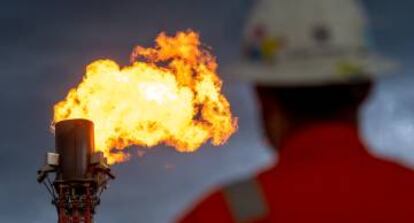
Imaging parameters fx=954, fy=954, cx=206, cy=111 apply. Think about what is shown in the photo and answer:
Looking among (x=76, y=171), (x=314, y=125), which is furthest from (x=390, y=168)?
(x=76, y=171)

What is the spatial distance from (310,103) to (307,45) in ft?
0.95

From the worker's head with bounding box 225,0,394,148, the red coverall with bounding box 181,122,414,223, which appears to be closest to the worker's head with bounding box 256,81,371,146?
the worker's head with bounding box 225,0,394,148

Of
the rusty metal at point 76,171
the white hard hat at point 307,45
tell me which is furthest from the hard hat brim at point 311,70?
the rusty metal at point 76,171

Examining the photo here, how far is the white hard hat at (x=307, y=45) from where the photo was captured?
4.43 metres

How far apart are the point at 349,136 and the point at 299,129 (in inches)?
9.4

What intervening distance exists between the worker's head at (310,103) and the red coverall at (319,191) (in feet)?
0.35

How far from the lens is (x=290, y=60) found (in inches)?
175

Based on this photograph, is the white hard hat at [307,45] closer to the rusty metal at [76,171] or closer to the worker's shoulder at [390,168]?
the worker's shoulder at [390,168]

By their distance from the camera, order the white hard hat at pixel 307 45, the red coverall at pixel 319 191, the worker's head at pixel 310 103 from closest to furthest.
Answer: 1. the red coverall at pixel 319 191
2. the white hard hat at pixel 307 45
3. the worker's head at pixel 310 103

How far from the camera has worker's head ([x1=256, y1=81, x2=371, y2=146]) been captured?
4.54m

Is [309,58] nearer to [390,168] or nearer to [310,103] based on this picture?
[310,103]

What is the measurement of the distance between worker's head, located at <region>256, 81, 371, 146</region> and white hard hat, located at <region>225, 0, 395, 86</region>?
3.0 inches

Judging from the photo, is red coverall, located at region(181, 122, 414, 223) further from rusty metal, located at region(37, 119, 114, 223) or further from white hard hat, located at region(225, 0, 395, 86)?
rusty metal, located at region(37, 119, 114, 223)

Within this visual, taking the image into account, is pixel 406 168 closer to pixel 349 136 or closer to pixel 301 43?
pixel 349 136
